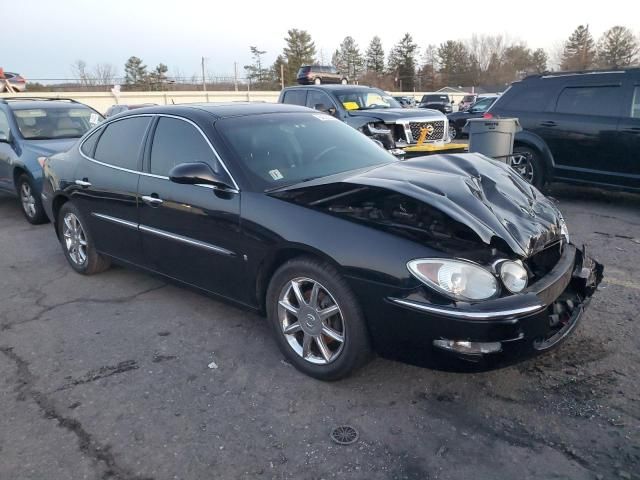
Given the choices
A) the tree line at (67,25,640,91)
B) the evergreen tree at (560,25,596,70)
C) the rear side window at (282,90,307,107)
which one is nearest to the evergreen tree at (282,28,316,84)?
the tree line at (67,25,640,91)

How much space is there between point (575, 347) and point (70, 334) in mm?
3631

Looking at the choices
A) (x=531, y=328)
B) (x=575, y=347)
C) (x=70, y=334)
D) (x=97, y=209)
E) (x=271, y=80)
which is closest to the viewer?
(x=531, y=328)

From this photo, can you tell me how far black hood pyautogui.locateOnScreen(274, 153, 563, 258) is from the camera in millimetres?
2918

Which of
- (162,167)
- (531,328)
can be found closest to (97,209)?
(162,167)

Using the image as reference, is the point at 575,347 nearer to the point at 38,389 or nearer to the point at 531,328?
the point at 531,328

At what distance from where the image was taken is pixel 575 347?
3414 mm

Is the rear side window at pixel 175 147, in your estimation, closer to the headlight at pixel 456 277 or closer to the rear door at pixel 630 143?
the headlight at pixel 456 277

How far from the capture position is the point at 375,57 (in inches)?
3524

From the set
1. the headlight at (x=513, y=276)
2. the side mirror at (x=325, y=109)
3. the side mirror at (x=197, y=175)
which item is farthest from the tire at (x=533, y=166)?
the side mirror at (x=197, y=175)

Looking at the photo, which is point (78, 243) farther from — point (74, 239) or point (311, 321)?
point (311, 321)

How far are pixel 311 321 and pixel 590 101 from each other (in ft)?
20.1

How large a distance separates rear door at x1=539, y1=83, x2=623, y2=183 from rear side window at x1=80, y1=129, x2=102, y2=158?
20.0 ft

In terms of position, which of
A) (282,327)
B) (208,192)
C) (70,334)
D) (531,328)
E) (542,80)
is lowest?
(70,334)

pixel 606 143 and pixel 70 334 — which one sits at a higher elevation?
pixel 606 143
